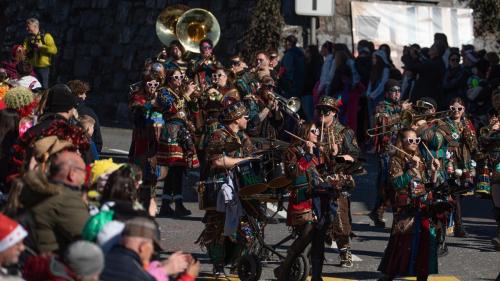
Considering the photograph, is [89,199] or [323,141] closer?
[89,199]

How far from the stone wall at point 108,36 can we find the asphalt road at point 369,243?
9.25 meters

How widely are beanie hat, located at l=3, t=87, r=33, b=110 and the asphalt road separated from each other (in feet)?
6.96

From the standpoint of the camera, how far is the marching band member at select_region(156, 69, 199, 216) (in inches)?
666

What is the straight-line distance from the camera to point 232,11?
2783cm

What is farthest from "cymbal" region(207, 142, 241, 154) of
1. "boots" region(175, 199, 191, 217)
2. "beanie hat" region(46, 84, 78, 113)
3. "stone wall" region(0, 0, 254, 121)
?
"stone wall" region(0, 0, 254, 121)

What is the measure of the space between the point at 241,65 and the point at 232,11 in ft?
27.2

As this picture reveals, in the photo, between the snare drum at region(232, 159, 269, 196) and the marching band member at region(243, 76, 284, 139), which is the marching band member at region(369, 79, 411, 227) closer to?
the marching band member at region(243, 76, 284, 139)

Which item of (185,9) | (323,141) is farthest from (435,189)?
(185,9)

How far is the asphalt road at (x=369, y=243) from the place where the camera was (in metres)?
14.0

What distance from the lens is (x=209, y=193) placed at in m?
13.3

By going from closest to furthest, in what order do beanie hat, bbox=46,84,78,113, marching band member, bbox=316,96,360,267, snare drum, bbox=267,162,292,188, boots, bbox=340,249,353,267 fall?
beanie hat, bbox=46,84,78,113
snare drum, bbox=267,162,292,188
marching band member, bbox=316,96,360,267
boots, bbox=340,249,353,267

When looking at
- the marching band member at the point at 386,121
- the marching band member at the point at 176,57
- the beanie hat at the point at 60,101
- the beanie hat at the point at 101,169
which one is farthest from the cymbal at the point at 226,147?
the marching band member at the point at 176,57

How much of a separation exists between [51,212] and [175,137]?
26.0 ft

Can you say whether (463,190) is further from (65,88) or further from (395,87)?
(395,87)
